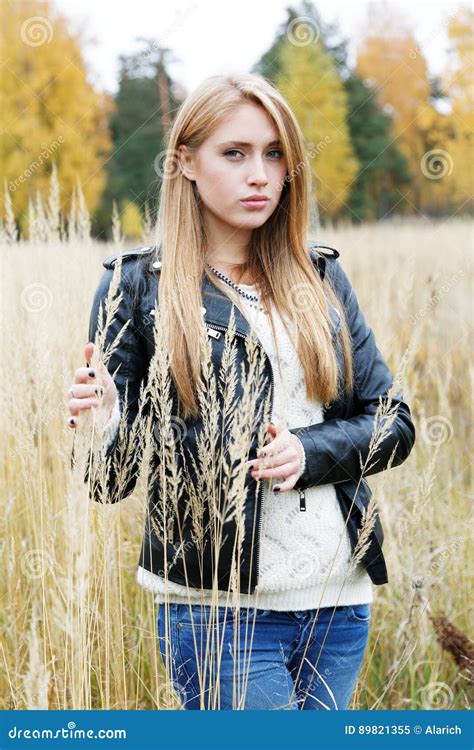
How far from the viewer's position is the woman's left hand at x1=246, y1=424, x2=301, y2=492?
1.39 m

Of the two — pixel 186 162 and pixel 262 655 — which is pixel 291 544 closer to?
pixel 262 655

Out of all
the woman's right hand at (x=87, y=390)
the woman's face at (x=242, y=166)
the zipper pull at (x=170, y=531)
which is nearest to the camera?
the woman's right hand at (x=87, y=390)

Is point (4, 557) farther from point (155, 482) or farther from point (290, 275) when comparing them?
point (290, 275)

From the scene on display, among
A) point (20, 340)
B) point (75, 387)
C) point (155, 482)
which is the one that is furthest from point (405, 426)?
point (20, 340)

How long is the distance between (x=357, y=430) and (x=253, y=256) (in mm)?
446

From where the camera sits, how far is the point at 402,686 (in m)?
2.21

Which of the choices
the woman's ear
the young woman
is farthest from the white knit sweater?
the woman's ear

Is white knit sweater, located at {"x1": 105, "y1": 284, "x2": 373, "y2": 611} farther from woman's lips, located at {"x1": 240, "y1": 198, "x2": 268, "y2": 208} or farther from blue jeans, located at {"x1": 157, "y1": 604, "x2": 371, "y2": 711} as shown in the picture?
woman's lips, located at {"x1": 240, "y1": 198, "x2": 268, "y2": 208}

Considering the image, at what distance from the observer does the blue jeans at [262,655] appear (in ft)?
4.72

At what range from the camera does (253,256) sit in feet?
5.59

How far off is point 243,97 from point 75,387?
2.24 feet

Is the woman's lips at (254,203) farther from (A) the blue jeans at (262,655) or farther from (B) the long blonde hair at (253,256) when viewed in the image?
(A) the blue jeans at (262,655)

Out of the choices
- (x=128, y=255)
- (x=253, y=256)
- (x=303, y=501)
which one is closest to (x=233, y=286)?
(x=253, y=256)

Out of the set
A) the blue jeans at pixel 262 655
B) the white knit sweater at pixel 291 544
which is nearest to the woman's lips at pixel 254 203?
the white knit sweater at pixel 291 544
